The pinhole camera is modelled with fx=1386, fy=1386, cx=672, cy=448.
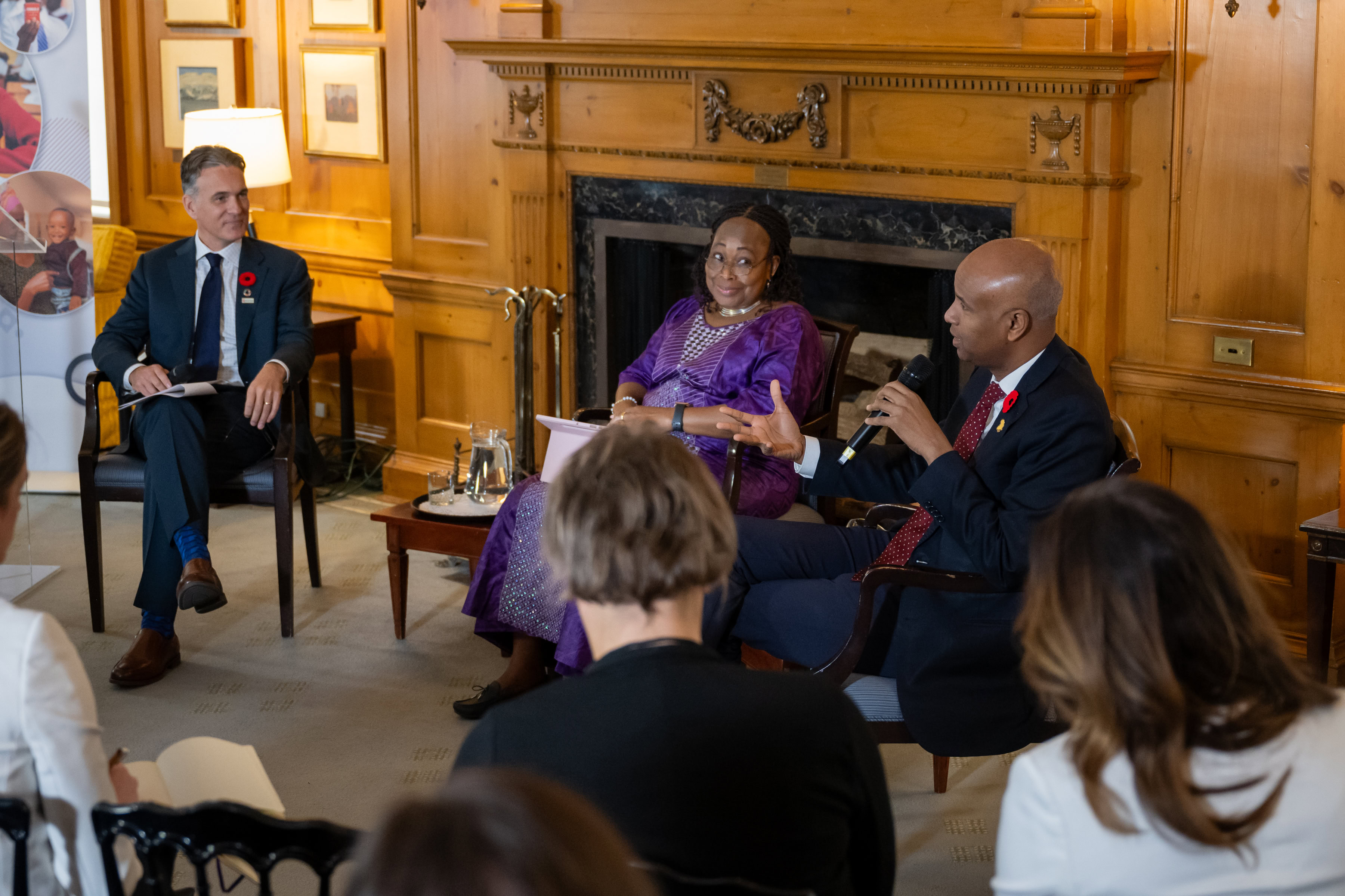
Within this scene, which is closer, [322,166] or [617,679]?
[617,679]

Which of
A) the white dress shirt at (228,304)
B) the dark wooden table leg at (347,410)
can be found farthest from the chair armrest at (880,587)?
the dark wooden table leg at (347,410)

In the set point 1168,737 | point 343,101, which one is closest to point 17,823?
point 1168,737

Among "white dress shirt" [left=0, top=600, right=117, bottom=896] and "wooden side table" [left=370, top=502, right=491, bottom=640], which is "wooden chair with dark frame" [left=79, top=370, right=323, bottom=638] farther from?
"white dress shirt" [left=0, top=600, right=117, bottom=896]

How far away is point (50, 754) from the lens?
150 cm

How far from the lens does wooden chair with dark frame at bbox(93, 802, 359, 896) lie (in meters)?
1.30

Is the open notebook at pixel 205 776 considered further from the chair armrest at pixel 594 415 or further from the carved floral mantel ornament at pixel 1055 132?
the carved floral mantel ornament at pixel 1055 132

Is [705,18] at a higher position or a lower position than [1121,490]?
higher

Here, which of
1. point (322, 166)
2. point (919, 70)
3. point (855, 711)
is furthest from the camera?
point (322, 166)

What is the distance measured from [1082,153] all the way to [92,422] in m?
2.78

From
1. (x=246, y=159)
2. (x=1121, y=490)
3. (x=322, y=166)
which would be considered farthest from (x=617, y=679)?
(x=322, y=166)

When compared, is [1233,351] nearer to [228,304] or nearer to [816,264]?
[816,264]

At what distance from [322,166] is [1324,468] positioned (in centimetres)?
397

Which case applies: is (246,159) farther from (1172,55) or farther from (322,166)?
(1172,55)

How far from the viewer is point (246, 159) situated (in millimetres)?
5137
